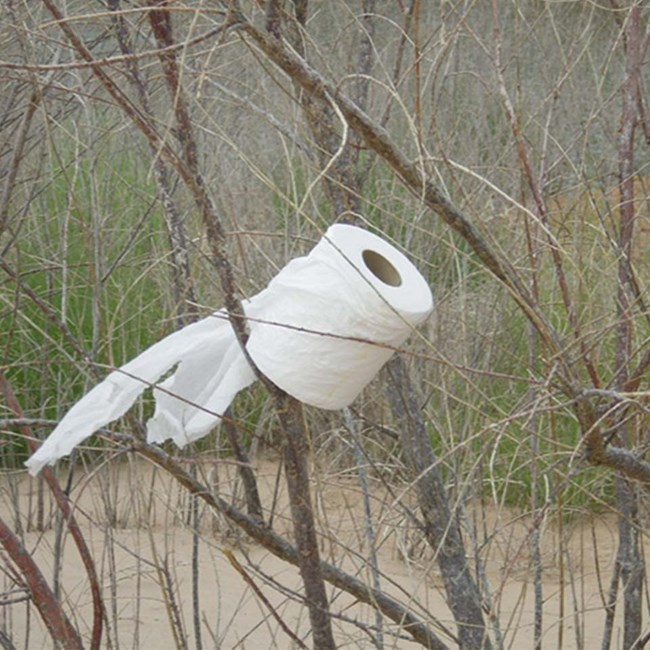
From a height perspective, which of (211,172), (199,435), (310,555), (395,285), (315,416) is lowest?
(310,555)

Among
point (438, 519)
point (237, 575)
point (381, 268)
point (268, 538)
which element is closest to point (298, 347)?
point (381, 268)

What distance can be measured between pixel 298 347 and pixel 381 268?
18cm

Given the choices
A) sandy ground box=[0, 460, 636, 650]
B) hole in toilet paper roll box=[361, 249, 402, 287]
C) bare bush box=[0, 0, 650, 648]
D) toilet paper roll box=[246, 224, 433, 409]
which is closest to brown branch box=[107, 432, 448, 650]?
bare bush box=[0, 0, 650, 648]

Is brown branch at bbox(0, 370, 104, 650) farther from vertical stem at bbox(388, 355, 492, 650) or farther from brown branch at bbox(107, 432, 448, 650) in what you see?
vertical stem at bbox(388, 355, 492, 650)

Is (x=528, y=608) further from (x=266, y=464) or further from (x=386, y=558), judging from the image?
(x=266, y=464)

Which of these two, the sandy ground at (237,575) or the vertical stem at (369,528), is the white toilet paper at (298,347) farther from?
the sandy ground at (237,575)

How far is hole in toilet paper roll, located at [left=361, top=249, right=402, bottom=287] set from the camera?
1.61 metres

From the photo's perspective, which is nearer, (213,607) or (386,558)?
(213,607)

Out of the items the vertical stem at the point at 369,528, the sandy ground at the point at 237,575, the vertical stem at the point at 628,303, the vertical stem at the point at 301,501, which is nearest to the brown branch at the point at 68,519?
the vertical stem at the point at 301,501

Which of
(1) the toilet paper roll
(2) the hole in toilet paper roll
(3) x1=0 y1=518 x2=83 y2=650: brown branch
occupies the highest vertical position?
(2) the hole in toilet paper roll

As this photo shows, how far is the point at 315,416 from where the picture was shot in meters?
3.59

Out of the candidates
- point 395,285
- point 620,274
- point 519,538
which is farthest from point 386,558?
point 395,285

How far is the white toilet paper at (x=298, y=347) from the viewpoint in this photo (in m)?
1.50

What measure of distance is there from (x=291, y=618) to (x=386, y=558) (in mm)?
745
